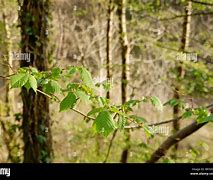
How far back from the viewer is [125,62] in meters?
4.43

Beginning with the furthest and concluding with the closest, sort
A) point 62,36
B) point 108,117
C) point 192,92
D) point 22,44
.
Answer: point 62,36, point 192,92, point 22,44, point 108,117

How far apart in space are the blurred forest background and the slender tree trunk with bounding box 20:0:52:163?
0.46 ft

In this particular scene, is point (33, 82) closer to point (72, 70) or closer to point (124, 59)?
point (72, 70)

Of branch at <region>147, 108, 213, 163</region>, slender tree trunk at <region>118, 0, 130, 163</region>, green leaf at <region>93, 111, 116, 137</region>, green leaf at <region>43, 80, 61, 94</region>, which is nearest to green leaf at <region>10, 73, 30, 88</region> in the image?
green leaf at <region>43, 80, 61, 94</region>

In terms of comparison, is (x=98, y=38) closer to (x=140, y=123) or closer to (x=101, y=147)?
(x=101, y=147)

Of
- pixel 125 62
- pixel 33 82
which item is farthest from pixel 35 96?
pixel 33 82

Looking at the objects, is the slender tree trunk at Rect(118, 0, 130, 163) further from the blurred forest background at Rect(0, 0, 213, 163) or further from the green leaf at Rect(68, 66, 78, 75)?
the green leaf at Rect(68, 66, 78, 75)

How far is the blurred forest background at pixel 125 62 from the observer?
3.86m

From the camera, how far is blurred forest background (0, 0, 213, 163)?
386 centimetres

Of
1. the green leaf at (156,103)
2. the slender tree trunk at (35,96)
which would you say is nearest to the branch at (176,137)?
the slender tree trunk at (35,96)

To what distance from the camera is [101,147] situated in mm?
4793
